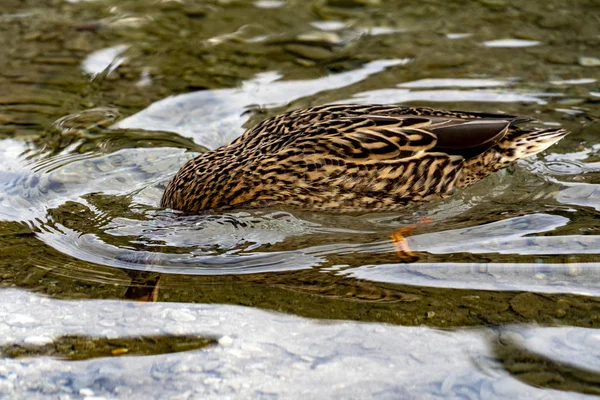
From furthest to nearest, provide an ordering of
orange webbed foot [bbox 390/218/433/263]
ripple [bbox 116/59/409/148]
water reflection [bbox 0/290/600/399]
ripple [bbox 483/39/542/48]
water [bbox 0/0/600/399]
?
ripple [bbox 483/39/542/48]
ripple [bbox 116/59/409/148]
orange webbed foot [bbox 390/218/433/263]
water [bbox 0/0/600/399]
water reflection [bbox 0/290/600/399]

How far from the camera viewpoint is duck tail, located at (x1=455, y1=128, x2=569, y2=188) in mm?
8168

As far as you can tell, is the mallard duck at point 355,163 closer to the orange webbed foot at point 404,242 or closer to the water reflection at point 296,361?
the orange webbed foot at point 404,242

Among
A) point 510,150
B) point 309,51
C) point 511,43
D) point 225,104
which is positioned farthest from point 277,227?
point 511,43

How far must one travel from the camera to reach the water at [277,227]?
546 centimetres

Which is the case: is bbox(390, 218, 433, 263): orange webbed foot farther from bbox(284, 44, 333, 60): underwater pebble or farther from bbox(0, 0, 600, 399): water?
bbox(284, 44, 333, 60): underwater pebble

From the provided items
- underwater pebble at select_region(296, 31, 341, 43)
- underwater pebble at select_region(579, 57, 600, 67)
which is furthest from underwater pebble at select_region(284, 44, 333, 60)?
underwater pebble at select_region(579, 57, 600, 67)

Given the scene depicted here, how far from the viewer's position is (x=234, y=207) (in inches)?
315

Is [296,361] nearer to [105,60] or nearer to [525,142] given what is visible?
[525,142]

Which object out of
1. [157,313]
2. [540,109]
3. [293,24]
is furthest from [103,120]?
[540,109]

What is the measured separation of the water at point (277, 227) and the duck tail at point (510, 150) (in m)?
0.23

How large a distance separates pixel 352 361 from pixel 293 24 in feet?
23.9

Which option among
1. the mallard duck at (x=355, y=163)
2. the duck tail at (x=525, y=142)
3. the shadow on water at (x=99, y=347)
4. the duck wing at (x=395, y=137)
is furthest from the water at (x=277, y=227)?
the duck wing at (x=395, y=137)

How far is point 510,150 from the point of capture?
325 inches

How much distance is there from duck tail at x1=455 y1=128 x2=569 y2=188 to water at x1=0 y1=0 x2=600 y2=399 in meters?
0.23
